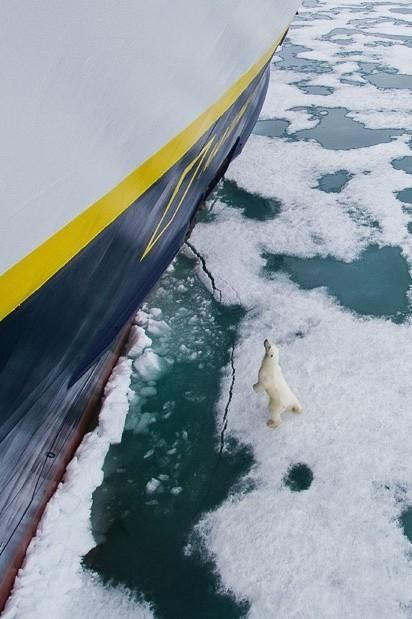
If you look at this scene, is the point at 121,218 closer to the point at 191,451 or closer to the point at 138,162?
the point at 138,162

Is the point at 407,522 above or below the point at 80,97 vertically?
below

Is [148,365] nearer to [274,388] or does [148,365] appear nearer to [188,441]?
[188,441]

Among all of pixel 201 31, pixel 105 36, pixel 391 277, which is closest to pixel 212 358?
pixel 391 277

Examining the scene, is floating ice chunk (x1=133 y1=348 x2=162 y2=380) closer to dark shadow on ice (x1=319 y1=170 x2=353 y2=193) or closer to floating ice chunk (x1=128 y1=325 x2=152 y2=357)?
floating ice chunk (x1=128 y1=325 x2=152 y2=357)

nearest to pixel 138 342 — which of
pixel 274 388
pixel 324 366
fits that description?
pixel 274 388

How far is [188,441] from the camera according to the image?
2338 mm

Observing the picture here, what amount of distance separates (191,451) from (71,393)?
0.60 meters

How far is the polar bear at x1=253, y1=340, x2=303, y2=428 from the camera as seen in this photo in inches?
91.0

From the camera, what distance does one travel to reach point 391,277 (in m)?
3.38

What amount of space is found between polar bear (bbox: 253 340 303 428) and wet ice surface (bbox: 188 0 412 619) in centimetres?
→ 8

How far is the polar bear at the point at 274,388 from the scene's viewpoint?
2.31m

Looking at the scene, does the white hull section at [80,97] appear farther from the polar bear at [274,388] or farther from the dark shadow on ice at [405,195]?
the dark shadow on ice at [405,195]

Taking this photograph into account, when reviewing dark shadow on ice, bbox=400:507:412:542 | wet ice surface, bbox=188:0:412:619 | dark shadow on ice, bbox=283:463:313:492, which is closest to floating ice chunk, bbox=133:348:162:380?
wet ice surface, bbox=188:0:412:619

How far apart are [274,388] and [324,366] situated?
0.49 metres
